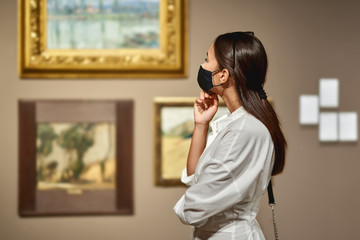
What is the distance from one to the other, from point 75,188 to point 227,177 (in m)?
1.74

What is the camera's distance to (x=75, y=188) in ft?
9.17

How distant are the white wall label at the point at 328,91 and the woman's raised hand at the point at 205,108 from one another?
1.45m

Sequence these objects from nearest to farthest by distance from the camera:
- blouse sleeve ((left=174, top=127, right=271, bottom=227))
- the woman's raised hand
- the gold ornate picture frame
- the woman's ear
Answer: blouse sleeve ((left=174, top=127, right=271, bottom=227))
the woman's ear
the woman's raised hand
the gold ornate picture frame

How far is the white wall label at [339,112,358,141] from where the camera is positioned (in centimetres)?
293

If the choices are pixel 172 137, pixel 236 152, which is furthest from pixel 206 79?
pixel 172 137

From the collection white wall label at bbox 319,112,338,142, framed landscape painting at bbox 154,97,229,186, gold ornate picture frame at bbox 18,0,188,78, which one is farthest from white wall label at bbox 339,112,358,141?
gold ornate picture frame at bbox 18,0,188,78

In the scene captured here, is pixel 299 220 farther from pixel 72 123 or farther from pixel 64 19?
pixel 64 19

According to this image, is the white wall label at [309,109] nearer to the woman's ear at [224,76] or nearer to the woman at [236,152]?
the woman at [236,152]

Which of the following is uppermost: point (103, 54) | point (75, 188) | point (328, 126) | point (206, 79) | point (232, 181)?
Answer: point (103, 54)

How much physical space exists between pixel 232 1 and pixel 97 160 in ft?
4.84

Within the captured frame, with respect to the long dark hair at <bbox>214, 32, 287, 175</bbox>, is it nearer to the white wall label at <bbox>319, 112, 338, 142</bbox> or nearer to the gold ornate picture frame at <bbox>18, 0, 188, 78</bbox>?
the gold ornate picture frame at <bbox>18, 0, 188, 78</bbox>

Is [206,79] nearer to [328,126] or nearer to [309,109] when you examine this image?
[309,109]

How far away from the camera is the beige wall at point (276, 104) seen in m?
2.78

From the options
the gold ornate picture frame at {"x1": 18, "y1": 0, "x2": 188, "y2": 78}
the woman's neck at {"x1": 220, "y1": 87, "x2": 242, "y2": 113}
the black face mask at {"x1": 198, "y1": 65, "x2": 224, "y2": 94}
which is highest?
the gold ornate picture frame at {"x1": 18, "y1": 0, "x2": 188, "y2": 78}
